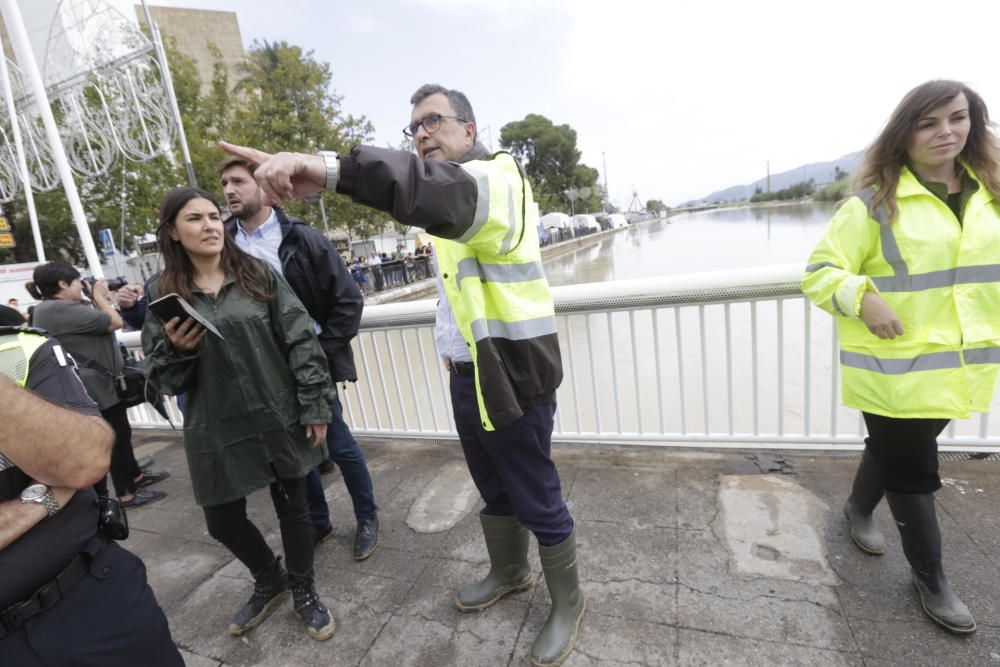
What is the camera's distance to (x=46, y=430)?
100cm

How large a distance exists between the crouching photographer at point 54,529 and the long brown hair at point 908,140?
236cm

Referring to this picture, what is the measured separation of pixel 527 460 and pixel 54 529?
122 centimetres

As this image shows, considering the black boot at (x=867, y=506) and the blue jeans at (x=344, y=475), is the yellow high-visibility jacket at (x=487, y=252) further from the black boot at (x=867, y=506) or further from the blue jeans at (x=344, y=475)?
the black boot at (x=867, y=506)

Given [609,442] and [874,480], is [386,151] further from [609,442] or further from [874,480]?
[609,442]

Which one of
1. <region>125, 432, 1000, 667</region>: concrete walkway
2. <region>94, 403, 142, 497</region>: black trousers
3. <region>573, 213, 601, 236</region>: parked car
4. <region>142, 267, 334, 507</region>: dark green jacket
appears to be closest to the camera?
<region>125, 432, 1000, 667</region>: concrete walkway

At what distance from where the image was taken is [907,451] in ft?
5.42

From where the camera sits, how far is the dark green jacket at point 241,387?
1.84m

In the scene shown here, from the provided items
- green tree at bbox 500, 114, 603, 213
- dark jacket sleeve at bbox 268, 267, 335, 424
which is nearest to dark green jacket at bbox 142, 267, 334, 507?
dark jacket sleeve at bbox 268, 267, 335, 424

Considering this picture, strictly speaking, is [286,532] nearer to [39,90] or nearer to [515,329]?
[515,329]

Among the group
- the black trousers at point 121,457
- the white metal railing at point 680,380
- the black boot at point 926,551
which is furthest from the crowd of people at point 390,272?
the black boot at point 926,551

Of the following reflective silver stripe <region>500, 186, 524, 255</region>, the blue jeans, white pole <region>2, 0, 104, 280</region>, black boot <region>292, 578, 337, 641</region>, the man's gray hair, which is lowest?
black boot <region>292, 578, 337, 641</region>

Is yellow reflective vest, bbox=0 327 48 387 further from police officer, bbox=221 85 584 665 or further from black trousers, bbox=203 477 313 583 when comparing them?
black trousers, bbox=203 477 313 583

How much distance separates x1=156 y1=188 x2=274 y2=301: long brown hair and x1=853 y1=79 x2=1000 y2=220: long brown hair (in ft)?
7.48

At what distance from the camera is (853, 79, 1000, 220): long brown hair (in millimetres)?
1588
